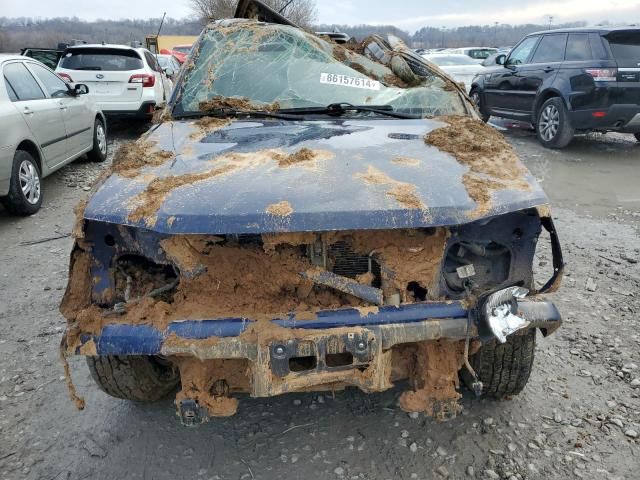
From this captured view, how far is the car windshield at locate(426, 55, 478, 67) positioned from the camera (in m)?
15.3

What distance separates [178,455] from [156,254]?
3.26 feet

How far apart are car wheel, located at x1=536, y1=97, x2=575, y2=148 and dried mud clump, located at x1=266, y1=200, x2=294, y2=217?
723cm

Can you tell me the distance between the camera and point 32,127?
5.71 meters

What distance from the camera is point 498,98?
965 centimetres

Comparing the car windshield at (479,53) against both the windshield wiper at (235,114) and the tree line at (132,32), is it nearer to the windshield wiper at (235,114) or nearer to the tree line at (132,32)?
Result: the windshield wiper at (235,114)

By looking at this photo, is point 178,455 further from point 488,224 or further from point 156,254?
point 488,224

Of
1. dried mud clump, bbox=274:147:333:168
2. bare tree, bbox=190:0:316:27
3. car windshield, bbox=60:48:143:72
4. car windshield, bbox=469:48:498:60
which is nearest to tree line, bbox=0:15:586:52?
bare tree, bbox=190:0:316:27

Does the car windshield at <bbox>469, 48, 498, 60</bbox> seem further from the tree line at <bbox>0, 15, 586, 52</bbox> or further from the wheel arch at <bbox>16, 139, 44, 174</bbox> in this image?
the tree line at <bbox>0, 15, 586, 52</bbox>

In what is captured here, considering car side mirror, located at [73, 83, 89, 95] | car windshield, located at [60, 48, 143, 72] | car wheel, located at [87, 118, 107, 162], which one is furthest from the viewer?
car windshield, located at [60, 48, 143, 72]

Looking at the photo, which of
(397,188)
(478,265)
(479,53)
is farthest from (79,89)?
(479,53)

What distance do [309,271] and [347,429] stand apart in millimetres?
951

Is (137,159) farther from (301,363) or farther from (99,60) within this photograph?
(99,60)

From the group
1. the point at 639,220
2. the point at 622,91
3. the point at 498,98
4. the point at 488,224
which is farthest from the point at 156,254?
the point at 498,98

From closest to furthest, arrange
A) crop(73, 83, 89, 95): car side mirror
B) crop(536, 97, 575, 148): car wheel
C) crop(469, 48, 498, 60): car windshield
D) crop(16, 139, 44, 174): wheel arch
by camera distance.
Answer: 1. crop(16, 139, 44, 174): wheel arch
2. crop(73, 83, 89, 95): car side mirror
3. crop(536, 97, 575, 148): car wheel
4. crop(469, 48, 498, 60): car windshield
